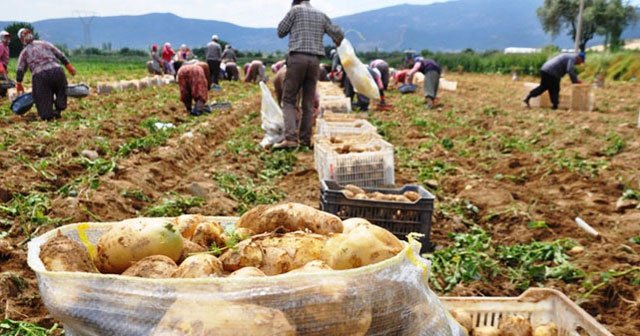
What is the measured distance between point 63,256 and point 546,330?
2.23 meters

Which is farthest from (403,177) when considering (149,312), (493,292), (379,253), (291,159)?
(149,312)

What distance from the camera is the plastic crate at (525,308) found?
8.89 feet

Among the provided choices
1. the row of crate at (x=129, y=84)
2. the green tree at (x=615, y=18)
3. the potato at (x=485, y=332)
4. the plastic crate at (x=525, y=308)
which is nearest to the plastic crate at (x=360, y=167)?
the plastic crate at (x=525, y=308)

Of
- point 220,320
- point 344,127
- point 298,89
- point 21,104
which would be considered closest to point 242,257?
point 220,320

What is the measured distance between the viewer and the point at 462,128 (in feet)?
35.8

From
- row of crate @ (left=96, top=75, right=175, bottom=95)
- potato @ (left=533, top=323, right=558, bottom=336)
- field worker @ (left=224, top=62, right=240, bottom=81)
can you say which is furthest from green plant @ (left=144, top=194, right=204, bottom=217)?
field worker @ (left=224, top=62, right=240, bottom=81)

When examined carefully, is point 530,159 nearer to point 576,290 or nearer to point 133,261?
point 576,290

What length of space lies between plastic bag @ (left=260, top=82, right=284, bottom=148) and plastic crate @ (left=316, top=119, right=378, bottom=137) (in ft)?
2.73

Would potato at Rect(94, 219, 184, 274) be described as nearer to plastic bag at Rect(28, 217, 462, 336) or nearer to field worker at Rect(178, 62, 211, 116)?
plastic bag at Rect(28, 217, 462, 336)

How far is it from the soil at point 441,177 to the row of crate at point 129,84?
219 inches

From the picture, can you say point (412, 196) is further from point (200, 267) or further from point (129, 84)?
point (129, 84)

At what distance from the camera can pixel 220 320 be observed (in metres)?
1.51

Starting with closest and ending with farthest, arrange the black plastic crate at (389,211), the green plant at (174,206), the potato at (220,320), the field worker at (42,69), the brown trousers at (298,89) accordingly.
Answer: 1. the potato at (220,320)
2. the black plastic crate at (389,211)
3. the green plant at (174,206)
4. the brown trousers at (298,89)
5. the field worker at (42,69)

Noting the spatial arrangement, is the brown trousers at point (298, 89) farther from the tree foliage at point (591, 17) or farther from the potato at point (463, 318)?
the tree foliage at point (591, 17)
